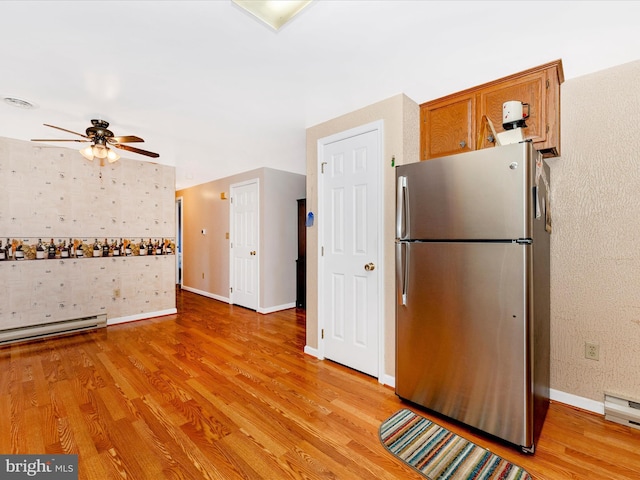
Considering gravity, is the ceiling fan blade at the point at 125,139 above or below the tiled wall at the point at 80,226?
above

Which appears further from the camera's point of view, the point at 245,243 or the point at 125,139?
the point at 245,243

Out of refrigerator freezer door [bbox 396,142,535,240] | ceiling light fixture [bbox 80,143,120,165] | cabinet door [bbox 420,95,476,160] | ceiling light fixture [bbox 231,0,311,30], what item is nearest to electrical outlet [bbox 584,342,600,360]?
refrigerator freezer door [bbox 396,142,535,240]

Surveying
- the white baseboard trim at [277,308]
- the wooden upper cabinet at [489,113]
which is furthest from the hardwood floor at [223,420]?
the wooden upper cabinet at [489,113]

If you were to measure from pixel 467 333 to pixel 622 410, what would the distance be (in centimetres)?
119

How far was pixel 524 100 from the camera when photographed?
1.98m

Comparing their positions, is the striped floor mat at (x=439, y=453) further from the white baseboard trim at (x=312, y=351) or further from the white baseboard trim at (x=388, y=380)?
the white baseboard trim at (x=312, y=351)

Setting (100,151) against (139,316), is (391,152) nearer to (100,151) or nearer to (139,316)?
(100,151)

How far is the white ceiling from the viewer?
1.64 metres

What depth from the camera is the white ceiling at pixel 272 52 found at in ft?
5.38

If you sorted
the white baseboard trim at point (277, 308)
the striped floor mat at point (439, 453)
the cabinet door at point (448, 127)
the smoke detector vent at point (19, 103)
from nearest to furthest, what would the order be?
1. the striped floor mat at point (439, 453)
2. the cabinet door at point (448, 127)
3. the smoke detector vent at point (19, 103)
4. the white baseboard trim at point (277, 308)

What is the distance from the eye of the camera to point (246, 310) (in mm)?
4934

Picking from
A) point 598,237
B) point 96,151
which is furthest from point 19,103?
point 598,237

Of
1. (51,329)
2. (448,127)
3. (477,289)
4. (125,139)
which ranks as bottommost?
(51,329)

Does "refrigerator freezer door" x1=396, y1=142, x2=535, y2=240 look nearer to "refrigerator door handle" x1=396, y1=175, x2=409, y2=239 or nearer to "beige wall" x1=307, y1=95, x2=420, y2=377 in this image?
"refrigerator door handle" x1=396, y1=175, x2=409, y2=239
